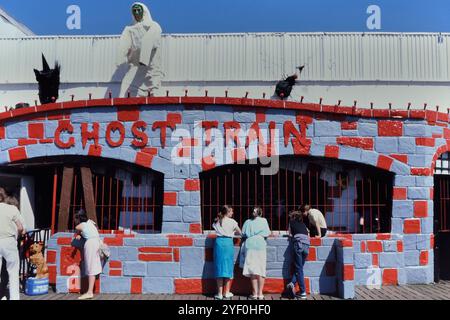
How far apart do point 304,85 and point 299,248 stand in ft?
19.6

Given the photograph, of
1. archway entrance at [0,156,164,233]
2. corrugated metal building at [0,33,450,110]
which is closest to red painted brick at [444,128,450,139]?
corrugated metal building at [0,33,450,110]

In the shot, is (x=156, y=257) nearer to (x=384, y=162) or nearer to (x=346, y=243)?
(x=346, y=243)

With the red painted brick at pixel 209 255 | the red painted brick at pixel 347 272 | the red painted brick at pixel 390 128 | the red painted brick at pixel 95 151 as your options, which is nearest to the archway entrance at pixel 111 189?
the red painted brick at pixel 95 151

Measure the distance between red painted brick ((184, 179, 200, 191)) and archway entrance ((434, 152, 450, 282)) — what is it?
4.86 meters

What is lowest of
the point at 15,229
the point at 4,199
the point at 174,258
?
the point at 174,258

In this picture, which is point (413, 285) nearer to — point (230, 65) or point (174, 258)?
point (174, 258)

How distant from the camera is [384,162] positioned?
27.7ft

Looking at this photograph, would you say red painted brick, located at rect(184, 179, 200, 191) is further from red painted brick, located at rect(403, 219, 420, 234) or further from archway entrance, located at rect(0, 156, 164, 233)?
red painted brick, located at rect(403, 219, 420, 234)

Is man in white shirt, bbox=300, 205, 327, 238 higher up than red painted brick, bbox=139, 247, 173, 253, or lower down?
higher up

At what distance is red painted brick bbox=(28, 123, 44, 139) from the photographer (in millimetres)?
8711

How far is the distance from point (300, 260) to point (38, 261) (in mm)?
4255

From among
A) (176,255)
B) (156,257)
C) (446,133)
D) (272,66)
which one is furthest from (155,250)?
(272,66)

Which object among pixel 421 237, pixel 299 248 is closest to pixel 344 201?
pixel 421 237
